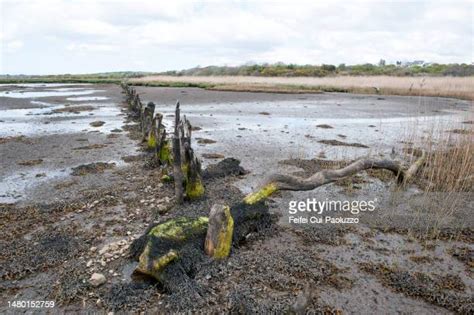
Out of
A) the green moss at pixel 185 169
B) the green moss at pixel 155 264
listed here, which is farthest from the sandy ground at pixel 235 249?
the green moss at pixel 185 169

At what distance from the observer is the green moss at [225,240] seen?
194 inches

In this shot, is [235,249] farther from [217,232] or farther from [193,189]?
[193,189]

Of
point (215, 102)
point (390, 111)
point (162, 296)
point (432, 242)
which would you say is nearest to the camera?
point (162, 296)

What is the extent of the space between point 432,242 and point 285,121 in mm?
13791

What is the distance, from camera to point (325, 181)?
6.54m

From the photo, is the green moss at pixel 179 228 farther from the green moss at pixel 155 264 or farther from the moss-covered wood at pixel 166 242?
the green moss at pixel 155 264

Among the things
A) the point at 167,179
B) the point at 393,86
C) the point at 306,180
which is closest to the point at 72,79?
the point at 393,86

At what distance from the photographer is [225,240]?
16.5 feet

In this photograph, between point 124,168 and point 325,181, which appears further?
point 124,168

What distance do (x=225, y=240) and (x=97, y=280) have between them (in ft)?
5.42

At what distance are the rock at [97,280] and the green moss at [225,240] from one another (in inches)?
55.1

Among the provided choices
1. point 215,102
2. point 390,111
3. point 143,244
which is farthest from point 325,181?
point 215,102

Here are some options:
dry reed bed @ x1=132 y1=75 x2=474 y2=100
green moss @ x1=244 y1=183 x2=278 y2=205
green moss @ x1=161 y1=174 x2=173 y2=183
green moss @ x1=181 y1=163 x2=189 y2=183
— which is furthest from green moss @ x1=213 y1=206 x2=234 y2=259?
dry reed bed @ x1=132 y1=75 x2=474 y2=100

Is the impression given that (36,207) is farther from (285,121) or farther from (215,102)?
(215,102)
